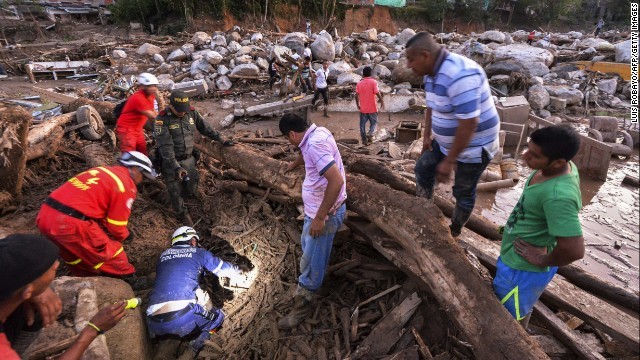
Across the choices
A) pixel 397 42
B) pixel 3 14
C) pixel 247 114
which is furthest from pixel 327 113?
pixel 3 14

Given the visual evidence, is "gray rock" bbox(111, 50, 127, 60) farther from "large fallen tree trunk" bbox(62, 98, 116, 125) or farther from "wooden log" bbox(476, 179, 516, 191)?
"wooden log" bbox(476, 179, 516, 191)

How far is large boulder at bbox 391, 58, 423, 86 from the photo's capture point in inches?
533

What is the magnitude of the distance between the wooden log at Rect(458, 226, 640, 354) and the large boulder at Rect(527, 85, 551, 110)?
10.6m

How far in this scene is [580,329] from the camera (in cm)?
309

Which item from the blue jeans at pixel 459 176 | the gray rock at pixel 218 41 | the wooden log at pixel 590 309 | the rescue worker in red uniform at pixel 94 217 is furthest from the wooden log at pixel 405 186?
the gray rock at pixel 218 41

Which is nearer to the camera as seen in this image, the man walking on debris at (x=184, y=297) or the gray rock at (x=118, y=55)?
the man walking on debris at (x=184, y=297)

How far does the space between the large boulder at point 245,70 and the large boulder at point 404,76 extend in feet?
19.0

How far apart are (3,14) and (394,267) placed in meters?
33.2

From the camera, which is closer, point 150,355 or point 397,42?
point 150,355

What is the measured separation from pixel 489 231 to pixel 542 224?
1.95 m

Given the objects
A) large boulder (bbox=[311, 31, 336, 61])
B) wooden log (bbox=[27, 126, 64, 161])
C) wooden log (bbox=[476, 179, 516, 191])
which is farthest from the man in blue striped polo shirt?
large boulder (bbox=[311, 31, 336, 61])

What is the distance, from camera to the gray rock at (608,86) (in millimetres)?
14023

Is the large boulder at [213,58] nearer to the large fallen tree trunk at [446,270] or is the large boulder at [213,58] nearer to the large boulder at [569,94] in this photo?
the large fallen tree trunk at [446,270]

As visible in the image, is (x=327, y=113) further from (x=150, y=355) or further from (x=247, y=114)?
(x=150, y=355)
